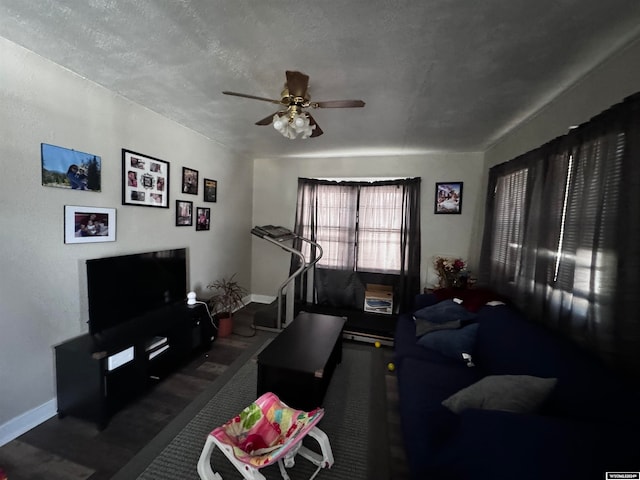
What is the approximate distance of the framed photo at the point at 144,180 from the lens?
87.4 inches

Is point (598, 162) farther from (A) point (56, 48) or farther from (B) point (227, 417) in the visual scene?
(A) point (56, 48)

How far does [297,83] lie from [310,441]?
2.34m

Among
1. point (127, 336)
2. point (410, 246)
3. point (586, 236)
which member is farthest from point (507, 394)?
point (410, 246)

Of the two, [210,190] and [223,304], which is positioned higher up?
[210,190]

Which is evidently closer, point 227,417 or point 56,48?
point 56,48

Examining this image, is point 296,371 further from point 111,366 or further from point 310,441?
point 111,366

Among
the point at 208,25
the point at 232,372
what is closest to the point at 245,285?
the point at 232,372

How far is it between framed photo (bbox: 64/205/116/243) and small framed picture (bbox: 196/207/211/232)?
1.02 m

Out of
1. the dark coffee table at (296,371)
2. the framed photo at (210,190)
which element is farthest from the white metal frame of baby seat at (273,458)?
the framed photo at (210,190)

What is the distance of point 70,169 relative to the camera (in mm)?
1821

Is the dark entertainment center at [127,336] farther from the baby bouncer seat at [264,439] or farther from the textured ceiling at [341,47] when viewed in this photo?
the textured ceiling at [341,47]

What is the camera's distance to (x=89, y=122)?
76.0 inches

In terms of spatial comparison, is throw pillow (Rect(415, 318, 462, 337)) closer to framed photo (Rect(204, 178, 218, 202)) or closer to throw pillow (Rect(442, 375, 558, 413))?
throw pillow (Rect(442, 375, 558, 413))

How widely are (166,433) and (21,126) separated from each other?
7.04 ft
